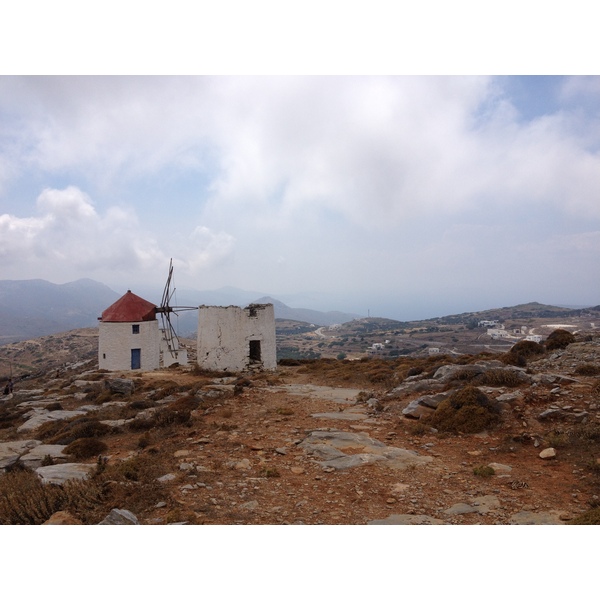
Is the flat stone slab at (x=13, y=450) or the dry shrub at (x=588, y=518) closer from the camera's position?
the dry shrub at (x=588, y=518)

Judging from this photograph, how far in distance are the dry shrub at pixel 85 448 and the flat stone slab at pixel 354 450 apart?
4833mm

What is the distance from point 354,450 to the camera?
8484mm

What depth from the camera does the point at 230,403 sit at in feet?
43.0

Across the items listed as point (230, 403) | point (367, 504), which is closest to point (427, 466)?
point (367, 504)

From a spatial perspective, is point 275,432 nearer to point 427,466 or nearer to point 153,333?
point 427,466

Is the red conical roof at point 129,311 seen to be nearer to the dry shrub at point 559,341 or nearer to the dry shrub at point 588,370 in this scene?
the dry shrub at point 559,341

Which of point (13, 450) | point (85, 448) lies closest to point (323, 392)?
point (85, 448)

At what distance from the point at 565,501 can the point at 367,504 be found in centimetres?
306

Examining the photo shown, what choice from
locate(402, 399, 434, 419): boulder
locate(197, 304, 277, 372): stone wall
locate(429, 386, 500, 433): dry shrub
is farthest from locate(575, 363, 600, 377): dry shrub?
locate(197, 304, 277, 372): stone wall

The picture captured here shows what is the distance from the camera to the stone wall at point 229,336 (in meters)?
21.0

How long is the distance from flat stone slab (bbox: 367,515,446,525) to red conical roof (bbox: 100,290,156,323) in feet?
76.9

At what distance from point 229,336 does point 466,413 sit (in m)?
13.8

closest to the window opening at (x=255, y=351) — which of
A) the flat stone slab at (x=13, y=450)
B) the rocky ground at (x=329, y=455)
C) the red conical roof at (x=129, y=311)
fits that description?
the rocky ground at (x=329, y=455)

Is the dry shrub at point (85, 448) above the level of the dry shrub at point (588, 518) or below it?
below
